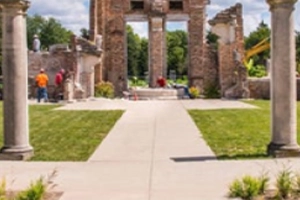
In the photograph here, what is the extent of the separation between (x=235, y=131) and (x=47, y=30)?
303 feet

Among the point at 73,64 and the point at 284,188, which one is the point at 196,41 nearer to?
the point at 73,64

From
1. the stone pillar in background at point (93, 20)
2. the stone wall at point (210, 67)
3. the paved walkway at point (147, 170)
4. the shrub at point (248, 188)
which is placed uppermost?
the stone pillar in background at point (93, 20)

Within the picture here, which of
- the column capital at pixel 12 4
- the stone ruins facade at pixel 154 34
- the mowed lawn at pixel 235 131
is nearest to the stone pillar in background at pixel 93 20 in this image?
the stone ruins facade at pixel 154 34

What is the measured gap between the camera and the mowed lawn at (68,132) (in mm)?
10125

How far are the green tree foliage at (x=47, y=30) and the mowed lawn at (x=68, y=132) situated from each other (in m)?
82.2

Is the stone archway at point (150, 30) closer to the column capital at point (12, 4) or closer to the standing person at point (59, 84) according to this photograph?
the standing person at point (59, 84)

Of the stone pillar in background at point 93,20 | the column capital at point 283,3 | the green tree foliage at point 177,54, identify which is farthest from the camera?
the green tree foliage at point 177,54

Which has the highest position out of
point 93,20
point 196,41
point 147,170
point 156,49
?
point 93,20

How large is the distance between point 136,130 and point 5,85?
4.85 meters

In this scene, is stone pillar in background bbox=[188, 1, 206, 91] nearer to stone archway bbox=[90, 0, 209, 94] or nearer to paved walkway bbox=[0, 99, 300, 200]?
stone archway bbox=[90, 0, 209, 94]

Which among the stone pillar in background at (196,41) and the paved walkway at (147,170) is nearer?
the paved walkway at (147,170)

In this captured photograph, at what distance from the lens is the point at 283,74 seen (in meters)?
9.57

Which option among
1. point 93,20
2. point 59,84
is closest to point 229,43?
point 93,20

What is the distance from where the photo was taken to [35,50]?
33094 millimetres
